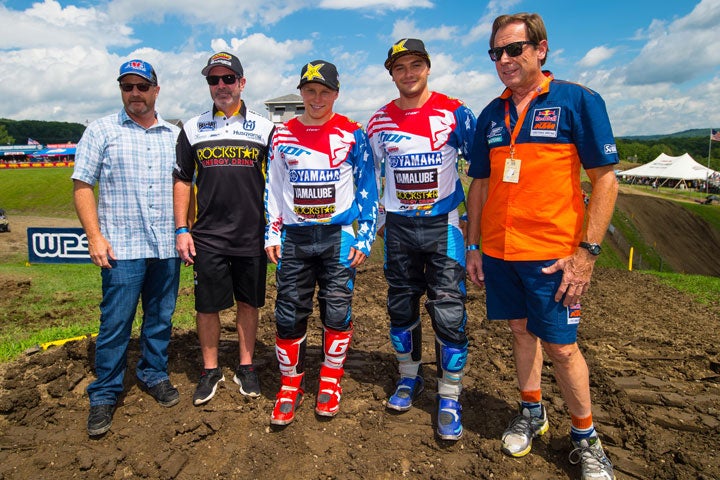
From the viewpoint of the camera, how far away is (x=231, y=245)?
3990 mm

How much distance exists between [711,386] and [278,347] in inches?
174

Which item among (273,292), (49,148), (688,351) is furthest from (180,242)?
(49,148)

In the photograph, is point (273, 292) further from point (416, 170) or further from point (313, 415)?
point (416, 170)

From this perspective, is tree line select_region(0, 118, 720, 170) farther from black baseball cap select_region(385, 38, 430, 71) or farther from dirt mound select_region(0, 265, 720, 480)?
black baseball cap select_region(385, 38, 430, 71)

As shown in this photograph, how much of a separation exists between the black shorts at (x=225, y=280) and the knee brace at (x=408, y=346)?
1.29 meters

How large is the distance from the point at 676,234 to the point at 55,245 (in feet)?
119

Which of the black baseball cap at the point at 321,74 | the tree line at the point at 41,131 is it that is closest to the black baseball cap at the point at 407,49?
the black baseball cap at the point at 321,74

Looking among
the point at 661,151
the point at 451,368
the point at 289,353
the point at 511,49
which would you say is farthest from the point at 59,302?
the point at 661,151

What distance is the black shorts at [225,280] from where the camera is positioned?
13.2 feet

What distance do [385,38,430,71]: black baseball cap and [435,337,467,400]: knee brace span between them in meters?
2.29

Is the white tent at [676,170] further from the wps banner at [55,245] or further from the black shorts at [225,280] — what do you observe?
the black shorts at [225,280]

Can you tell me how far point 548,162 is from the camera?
119 inches

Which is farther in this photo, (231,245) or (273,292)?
(273,292)

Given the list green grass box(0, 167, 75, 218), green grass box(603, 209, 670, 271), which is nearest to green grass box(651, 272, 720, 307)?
green grass box(603, 209, 670, 271)
